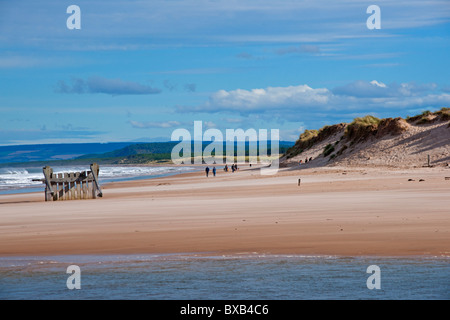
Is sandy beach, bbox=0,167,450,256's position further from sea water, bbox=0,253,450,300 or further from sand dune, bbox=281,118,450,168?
sand dune, bbox=281,118,450,168

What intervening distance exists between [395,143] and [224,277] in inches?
1706

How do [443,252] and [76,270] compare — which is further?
[443,252]

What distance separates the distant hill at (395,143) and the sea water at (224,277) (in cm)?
3424

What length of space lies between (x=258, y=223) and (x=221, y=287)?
667 centimetres

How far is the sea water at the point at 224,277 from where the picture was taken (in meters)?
8.66

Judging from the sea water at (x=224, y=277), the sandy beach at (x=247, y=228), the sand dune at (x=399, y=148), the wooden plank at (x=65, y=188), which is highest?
the sand dune at (x=399, y=148)

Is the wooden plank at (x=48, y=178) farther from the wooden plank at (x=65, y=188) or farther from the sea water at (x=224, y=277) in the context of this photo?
the sea water at (x=224, y=277)

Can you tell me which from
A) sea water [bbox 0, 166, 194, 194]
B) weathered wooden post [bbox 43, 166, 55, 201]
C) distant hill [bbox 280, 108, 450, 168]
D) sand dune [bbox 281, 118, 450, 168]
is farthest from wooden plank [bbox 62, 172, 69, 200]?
distant hill [bbox 280, 108, 450, 168]

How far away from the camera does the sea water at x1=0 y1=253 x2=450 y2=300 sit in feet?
28.4

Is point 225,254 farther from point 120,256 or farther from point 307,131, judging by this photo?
point 307,131

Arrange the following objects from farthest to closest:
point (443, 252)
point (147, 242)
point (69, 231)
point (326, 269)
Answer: point (69, 231) → point (147, 242) → point (443, 252) → point (326, 269)

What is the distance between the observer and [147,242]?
13.3 m

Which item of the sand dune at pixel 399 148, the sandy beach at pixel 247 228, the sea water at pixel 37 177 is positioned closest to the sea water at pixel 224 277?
the sandy beach at pixel 247 228

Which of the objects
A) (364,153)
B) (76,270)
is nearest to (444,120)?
(364,153)
